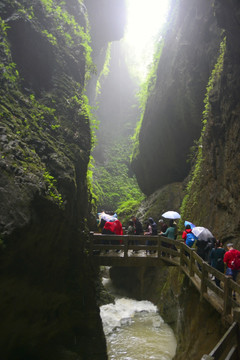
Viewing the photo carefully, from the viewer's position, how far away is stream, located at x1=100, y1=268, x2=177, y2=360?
1329 centimetres

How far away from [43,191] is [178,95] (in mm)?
16040

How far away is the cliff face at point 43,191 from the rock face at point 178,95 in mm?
8575

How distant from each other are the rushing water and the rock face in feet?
33.7

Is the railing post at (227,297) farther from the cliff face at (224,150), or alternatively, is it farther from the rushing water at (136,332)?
the rushing water at (136,332)

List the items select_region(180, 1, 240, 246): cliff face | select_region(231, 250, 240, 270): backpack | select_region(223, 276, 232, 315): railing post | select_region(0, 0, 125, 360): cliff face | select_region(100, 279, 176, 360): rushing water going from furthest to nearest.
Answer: select_region(100, 279, 176, 360): rushing water → select_region(180, 1, 240, 246): cliff face → select_region(231, 250, 240, 270): backpack → select_region(0, 0, 125, 360): cliff face → select_region(223, 276, 232, 315): railing post

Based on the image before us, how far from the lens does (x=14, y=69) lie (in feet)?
36.3

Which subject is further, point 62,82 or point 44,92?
point 62,82

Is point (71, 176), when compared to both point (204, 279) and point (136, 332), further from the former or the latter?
point (136, 332)

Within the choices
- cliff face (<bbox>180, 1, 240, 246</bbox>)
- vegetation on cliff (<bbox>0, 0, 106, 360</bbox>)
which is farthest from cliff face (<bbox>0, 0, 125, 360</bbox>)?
cliff face (<bbox>180, 1, 240, 246</bbox>)

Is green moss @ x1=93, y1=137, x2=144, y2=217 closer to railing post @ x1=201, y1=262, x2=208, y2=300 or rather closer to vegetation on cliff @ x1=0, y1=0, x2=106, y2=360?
vegetation on cliff @ x1=0, y1=0, x2=106, y2=360

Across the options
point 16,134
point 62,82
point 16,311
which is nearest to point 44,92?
point 62,82

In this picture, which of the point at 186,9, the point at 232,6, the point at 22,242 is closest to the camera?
the point at 22,242

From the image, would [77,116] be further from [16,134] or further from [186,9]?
[186,9]

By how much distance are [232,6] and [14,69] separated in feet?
26.2
